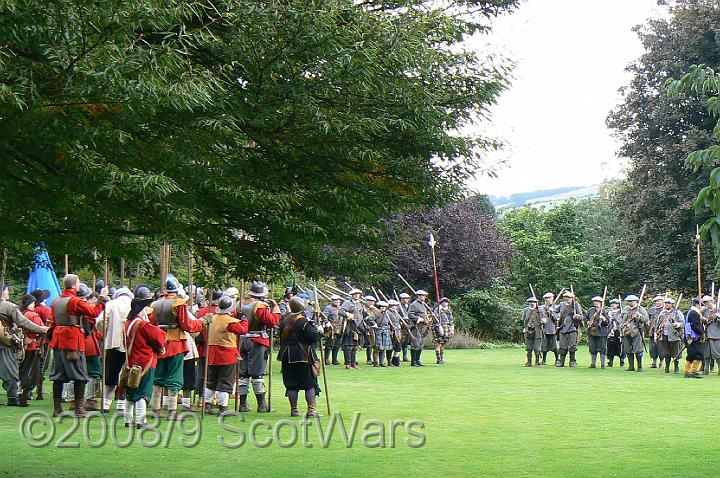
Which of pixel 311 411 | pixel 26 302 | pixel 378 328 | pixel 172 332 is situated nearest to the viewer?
pixel 172 332

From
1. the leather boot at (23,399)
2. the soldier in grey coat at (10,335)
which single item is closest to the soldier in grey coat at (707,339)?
the leather boot at (23,399)

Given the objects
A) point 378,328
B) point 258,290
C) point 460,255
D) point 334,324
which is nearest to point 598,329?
point 378,328

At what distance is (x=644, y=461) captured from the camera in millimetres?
9922

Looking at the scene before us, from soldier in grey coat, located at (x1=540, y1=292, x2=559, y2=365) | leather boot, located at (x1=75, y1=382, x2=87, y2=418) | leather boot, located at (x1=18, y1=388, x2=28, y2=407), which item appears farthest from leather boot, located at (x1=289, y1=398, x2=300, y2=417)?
soldier in grey coat, located at (x1=540, y1=292, x2=559, y2=365)

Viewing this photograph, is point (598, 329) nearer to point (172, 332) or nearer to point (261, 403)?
point (261, 403)

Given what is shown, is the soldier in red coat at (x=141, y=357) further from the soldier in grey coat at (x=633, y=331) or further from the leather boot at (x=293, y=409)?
the soldier in grey coat at (x=633, y=331)

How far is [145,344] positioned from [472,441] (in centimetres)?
431

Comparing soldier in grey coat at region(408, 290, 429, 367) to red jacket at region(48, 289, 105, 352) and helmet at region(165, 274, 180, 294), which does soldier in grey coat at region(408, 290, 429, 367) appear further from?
red jacket at region(48, 289, 105, 352)

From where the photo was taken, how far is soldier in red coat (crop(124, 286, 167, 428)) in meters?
12.1

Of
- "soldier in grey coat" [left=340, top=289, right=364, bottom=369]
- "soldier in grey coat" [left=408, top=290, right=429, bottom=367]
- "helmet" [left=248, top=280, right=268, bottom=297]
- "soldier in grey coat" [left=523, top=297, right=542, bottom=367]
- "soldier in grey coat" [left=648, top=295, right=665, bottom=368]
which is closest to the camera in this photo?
"helmet" [left=248, top=280, right=268, bottom=297]

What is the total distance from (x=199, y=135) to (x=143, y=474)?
3771mm

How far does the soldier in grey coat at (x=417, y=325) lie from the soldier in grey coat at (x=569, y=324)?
12.8ft

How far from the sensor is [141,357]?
39.6ft

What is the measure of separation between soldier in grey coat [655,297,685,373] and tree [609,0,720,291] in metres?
12.0
